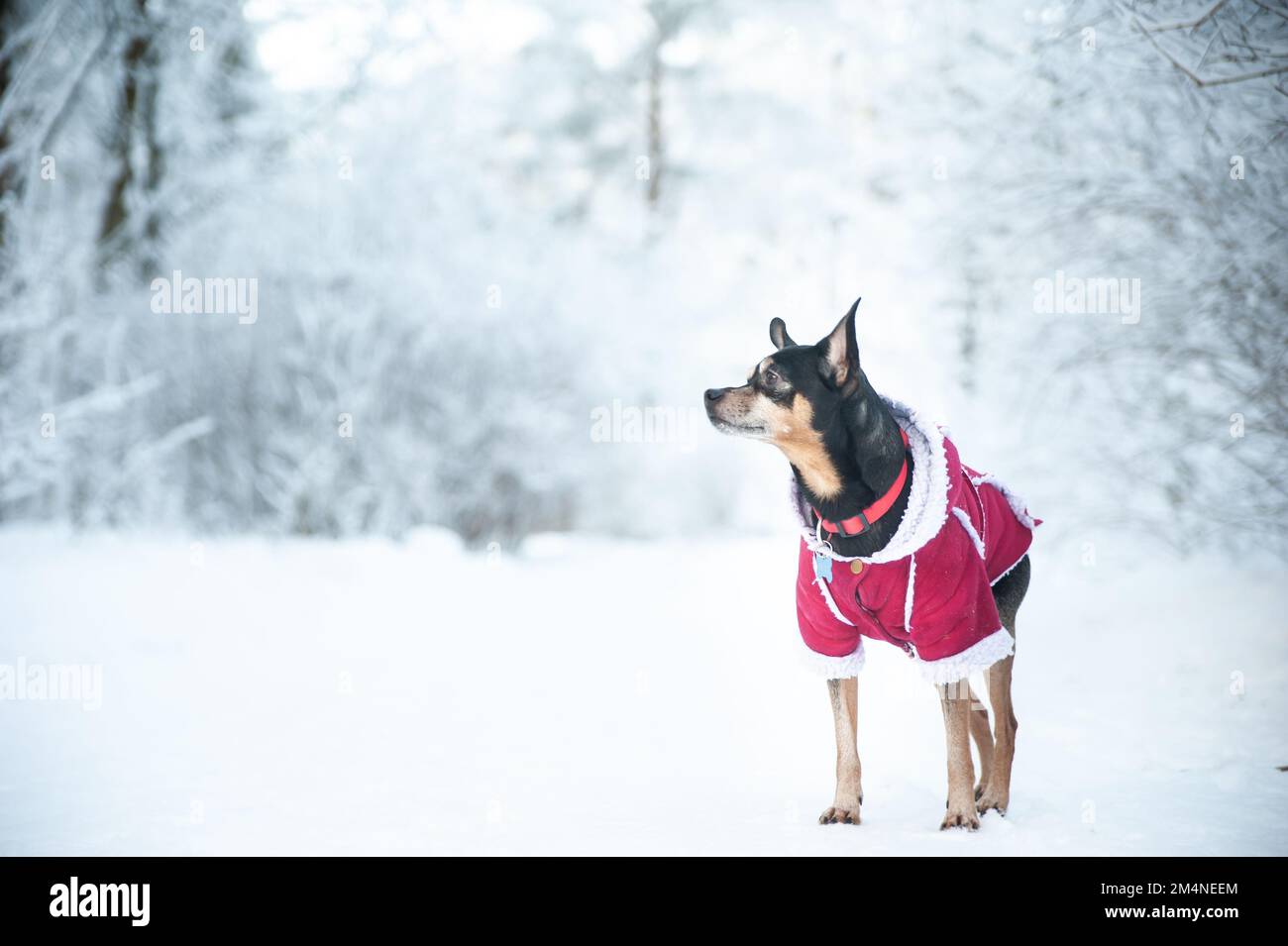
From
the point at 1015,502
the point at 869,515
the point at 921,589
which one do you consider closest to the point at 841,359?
the point at 869,515

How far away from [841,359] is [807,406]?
0.21 meters

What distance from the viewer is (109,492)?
1162 cm

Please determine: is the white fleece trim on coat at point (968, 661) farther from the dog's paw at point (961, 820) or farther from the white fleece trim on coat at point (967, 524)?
the dog's paw at point (961, 820)

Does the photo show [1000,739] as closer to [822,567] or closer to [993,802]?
[993,802]

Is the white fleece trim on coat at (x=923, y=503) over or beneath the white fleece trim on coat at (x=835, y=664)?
over

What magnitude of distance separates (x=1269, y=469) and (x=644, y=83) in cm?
Answer: 1940

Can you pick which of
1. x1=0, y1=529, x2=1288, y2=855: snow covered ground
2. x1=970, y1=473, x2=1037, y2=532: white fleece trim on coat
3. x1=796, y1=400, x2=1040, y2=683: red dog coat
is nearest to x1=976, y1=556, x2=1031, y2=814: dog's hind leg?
x1=0, y1=529, x2=1288, y2=855: snow covered ground

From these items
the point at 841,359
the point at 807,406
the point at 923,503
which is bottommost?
the point at 923,503

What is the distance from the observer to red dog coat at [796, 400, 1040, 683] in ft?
12.7

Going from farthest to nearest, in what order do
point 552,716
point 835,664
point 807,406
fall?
point 552,716, point 835,664, point 807,406

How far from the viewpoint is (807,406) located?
3.97 metres

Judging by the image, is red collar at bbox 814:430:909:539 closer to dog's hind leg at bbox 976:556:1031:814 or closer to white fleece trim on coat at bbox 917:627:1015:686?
white fleece trim on coat at bbox 917:627:1015:686

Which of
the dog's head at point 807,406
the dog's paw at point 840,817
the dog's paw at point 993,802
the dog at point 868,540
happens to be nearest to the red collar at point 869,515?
the dog at point 868,540

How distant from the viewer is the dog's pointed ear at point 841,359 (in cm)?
391
